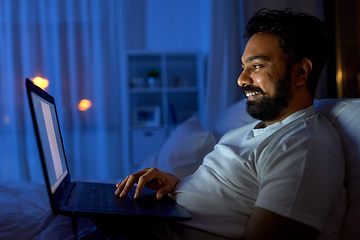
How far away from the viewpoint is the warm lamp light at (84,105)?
117 inches

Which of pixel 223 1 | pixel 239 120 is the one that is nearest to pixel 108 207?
pixel 239 120

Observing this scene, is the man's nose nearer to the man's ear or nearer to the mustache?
the mustache

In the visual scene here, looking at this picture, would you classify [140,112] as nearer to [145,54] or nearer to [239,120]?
[145,54]

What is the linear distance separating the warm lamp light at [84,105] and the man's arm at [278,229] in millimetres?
2672

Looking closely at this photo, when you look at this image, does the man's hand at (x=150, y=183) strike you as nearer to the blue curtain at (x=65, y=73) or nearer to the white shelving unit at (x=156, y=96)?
the white shelving unit at (x=156, y=96)

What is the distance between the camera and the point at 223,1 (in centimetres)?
Result: 234

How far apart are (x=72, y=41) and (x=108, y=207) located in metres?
2.71

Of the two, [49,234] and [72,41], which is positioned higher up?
[72,41]

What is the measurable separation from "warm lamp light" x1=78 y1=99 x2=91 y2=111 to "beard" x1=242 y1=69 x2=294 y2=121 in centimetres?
240

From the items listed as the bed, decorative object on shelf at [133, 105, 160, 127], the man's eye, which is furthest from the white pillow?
decorative object on shelf at [133, 105, 160, 127]

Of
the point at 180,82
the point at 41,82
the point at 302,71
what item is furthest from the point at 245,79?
the point at 41,82

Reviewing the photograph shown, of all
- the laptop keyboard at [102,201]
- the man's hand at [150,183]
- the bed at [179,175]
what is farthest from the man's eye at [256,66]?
the laptop keyboard at [102,201]

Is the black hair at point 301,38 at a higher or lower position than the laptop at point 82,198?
higher

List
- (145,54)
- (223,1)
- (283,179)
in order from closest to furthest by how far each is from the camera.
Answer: (283,179), (223,1), (145,54)
